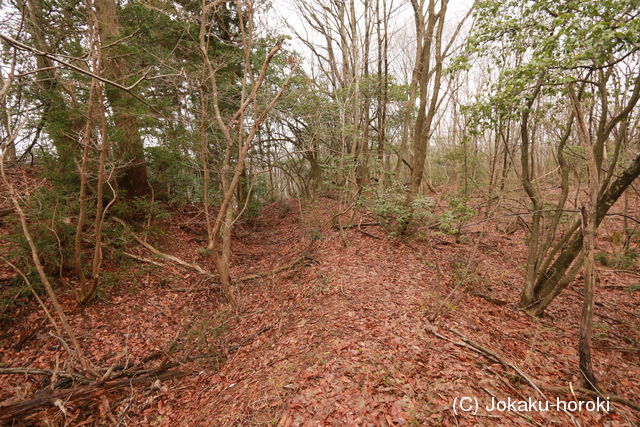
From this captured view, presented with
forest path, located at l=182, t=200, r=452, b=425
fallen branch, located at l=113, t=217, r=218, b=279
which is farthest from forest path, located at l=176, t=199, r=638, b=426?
fallen branch, located at l=113, t=217, r=218, b=279

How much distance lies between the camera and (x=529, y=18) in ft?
16.7

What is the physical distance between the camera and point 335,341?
458cm

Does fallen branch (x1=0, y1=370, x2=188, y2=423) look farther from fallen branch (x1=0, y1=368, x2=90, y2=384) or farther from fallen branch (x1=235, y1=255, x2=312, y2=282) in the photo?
fallen branch (x1=235, y1=255, x2=312, y2=282)

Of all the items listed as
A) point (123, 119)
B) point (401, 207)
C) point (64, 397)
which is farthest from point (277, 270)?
point (123, 119)

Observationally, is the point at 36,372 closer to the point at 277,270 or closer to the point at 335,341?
the point at 335,341

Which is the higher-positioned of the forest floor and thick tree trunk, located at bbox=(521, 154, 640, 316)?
thick tree trunk, located at bbox=(521, 154, 640, 316)

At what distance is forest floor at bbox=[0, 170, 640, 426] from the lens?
11.8 feet

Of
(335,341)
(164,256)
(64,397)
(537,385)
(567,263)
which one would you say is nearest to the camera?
(537,385)

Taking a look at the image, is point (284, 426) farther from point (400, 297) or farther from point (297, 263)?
point (297, 263)

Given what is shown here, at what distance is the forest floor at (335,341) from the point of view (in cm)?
361

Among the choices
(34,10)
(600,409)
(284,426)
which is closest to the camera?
(284,426)

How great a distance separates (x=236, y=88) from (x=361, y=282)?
7.86 m

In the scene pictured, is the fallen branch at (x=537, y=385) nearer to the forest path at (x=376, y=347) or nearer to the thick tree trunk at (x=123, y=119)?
the forest path at (x=376, y=347)

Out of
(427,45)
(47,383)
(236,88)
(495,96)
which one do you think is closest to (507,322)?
(495,96)
